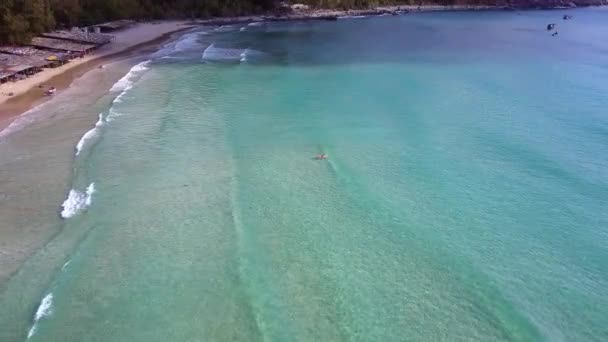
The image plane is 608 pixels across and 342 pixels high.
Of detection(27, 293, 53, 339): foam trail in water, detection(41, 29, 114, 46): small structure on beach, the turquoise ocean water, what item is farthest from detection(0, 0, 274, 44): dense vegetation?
detection(27, 293, 53, 339): foam trail in water

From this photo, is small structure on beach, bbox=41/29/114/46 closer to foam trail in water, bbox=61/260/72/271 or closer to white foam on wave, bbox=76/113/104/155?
white foam on wave, bbox=76/113/104/155

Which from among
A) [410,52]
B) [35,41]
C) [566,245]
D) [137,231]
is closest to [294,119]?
[137,231]

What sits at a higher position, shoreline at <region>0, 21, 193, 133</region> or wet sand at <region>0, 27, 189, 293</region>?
shoreline at <region>0, 21, 193, 133</region>

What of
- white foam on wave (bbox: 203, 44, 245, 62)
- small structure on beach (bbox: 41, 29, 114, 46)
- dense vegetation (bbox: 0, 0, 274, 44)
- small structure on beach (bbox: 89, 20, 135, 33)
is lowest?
white foam on wave (bbox: 203, 44, 245, 62)

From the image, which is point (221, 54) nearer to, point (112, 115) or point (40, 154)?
point (112, 115)

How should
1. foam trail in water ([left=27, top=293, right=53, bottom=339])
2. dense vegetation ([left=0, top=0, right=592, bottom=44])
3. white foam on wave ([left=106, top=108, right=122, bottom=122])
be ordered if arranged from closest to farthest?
foam trail in water ([left=27, top=293, right=53, bottom=339]) → white foam on wave ([left=106, top=108, right=122, bottom=122]) → dense vegetation ([left=0, top=0, right=592, bottom=44])

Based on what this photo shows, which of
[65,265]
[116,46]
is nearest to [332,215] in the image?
[65,265]

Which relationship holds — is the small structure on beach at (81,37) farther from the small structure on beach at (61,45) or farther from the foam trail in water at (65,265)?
the foam trail in water at (65,265)

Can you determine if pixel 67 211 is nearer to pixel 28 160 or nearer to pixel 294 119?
pixel 28 160
